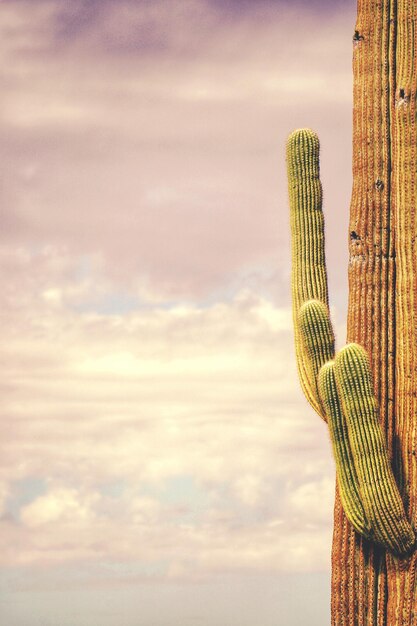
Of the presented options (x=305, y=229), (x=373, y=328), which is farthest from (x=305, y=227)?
(x=373, y=328)

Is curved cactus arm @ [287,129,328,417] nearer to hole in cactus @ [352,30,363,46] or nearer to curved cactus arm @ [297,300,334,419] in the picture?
curved cactus arm @ [297,300,334,419]

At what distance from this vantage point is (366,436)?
11.0 metres

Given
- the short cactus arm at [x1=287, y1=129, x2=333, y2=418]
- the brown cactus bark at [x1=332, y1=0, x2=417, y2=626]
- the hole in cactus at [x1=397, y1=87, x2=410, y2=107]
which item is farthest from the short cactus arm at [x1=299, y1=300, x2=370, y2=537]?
the hole in cactus at [x1=397, y1=87, x2=410, y2=107]

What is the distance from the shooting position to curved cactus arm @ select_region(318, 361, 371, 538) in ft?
36.6

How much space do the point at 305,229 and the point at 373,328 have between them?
1.27 metres

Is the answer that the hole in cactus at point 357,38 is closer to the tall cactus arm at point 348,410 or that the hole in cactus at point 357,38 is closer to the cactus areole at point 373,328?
the cactus areole at point 373,328

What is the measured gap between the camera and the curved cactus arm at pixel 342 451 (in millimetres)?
11156

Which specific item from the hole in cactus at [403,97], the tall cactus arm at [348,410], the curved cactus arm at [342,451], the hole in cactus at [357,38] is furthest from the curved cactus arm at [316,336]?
the hole in cactus at [357,38]

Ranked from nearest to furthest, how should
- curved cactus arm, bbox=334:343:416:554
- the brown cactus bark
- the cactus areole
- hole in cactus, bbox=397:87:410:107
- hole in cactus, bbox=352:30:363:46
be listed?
curved cactus arm, bbox=334:343:416:554 < the cactus areole < the brown cactus bark < hole in cactus, bbox=397:87:410:107 < hole in cactus, bbox=352:30:363:46

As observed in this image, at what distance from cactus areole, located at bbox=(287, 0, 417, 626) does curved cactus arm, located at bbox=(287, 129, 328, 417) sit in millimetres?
12

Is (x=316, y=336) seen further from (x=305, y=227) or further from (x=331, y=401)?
(x=305, y=227)

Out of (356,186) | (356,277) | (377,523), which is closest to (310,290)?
(356,277)

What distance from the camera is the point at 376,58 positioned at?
1239 cm

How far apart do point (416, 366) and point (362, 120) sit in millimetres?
2754
